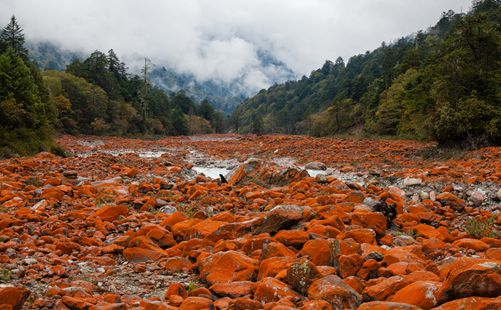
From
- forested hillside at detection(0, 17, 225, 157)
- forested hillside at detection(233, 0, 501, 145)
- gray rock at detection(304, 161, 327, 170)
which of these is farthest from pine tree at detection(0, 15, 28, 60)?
forested hillside at detection(233, 0, 501, 145)

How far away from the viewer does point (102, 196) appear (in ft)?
38.5

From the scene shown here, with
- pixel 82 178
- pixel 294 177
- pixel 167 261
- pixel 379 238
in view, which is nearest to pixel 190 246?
pixel 167 261

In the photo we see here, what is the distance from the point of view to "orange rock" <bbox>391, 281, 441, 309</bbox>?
404cm

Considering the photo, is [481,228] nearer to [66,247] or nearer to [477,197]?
[477,197]

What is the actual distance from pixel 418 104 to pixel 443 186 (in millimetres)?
28531

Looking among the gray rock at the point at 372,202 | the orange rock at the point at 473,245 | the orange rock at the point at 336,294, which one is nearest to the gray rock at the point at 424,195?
the gray rock at the point at 372,202

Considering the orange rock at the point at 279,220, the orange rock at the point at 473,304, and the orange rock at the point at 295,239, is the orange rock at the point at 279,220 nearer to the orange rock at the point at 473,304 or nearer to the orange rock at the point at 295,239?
the orange rock at the point at 295,239

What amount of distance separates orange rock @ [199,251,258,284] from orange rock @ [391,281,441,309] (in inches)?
85.1

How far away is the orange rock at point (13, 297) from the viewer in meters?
4.02

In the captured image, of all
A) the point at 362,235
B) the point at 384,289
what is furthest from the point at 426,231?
the point at 384,289

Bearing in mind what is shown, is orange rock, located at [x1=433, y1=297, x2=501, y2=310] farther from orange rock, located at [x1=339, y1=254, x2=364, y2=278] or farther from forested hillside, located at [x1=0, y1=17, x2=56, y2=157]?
forested hillside, located at [x1=0, y1=17, x2=56, y2=157]

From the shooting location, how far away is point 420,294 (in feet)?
13.6

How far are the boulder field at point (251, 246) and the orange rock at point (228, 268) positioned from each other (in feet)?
0.07

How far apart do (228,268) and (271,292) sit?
121 centimetres
